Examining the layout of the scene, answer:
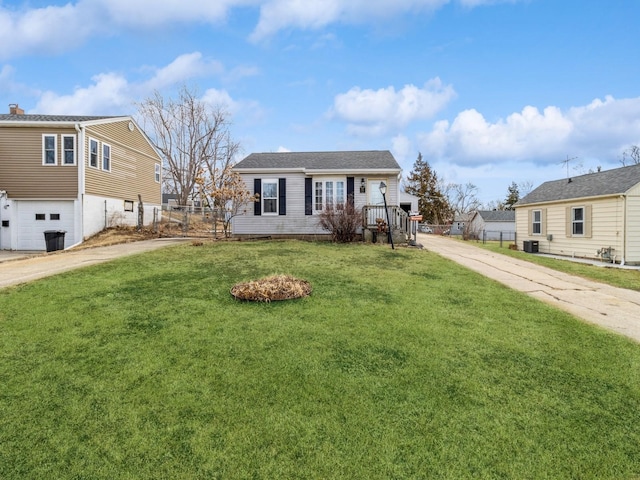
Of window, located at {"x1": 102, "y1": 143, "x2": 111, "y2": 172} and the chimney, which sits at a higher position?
the chimney

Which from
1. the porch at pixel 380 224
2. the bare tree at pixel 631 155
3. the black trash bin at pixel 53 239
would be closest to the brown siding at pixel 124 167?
the black trash bin at pixel 53 239

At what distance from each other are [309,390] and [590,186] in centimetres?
1793

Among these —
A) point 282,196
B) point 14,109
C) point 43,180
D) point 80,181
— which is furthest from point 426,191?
point 14,109

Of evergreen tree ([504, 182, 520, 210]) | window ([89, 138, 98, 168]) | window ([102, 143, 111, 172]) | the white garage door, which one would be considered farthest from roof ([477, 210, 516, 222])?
the white garage door

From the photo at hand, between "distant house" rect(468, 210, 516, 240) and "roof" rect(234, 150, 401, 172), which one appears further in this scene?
"distant house" rect(468, 210, 516, 240)

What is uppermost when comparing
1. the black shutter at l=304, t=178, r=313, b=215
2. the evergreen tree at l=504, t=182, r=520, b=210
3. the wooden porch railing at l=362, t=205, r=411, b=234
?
the evergreen tree at l=504, t=182, r=520, b=210

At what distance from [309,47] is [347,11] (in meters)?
3.25

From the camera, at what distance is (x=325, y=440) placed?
2457mm

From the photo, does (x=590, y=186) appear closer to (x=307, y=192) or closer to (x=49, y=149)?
(x=307, y=192)

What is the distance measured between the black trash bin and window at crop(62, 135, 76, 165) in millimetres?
3508

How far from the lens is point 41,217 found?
1493cm

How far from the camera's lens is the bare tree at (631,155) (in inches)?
1361

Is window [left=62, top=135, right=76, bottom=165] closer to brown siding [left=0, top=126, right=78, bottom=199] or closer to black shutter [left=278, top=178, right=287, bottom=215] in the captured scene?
brown siding [left=0, top=126, right=78, bottom=199]

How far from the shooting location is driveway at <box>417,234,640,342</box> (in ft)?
16.9
